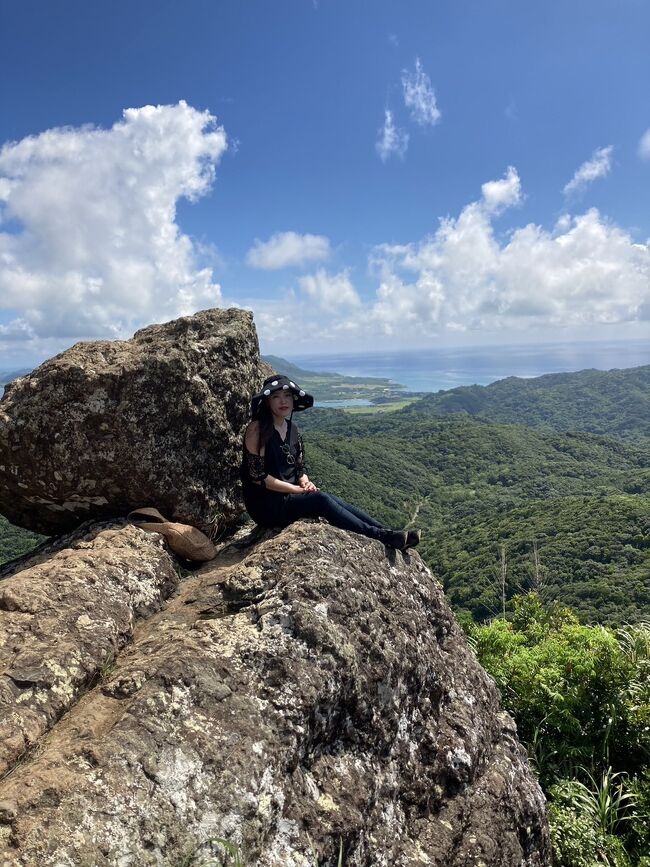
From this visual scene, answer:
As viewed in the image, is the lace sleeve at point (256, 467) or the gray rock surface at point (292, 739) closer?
the gray rock surface at point (292, 739)

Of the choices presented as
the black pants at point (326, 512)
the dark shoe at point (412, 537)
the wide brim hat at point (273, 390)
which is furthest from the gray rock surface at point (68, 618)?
the dark shoe at point (412, 537)

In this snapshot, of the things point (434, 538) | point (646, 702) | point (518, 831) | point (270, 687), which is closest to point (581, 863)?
point (518, 831)

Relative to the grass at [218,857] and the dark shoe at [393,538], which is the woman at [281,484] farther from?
the grass at [218,857]

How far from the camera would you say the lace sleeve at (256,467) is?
266 inches

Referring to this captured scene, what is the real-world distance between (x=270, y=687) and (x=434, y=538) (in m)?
120

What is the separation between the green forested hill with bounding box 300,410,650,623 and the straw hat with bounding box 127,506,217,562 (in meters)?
20.4

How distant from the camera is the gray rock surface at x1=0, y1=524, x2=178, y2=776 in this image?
158 inches

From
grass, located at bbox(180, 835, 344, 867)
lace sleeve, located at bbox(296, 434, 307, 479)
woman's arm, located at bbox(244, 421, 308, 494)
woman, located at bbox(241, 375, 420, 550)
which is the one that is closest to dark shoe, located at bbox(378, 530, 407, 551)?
woman, located at bbox(241, 375, 420, 550)

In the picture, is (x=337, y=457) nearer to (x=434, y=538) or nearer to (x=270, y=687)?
(x=434, y=538)

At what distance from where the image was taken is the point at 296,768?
171 inches

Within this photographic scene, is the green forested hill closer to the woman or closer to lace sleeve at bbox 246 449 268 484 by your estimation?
the woman

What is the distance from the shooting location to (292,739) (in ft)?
14.3

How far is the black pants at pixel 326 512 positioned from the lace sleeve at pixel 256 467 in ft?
1.50

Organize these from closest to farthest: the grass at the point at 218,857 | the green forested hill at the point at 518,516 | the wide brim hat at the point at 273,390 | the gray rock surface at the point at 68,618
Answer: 1. the grass at the point at 218,857
2. the gray rock surface at the point at 68,618
3. the wide brim hat at the point at 273,390
4. the green forested hill at the point at 518,516
